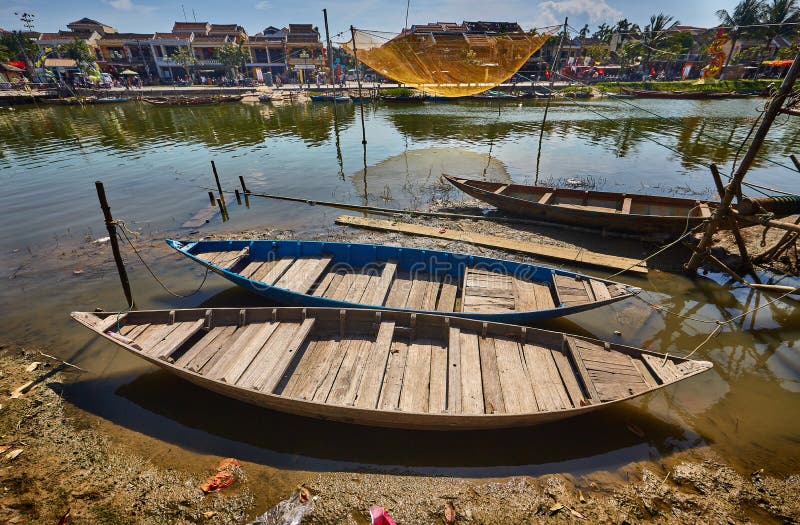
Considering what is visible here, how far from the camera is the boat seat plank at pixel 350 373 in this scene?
6.64 m

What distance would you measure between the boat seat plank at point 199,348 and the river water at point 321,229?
1.24 metres

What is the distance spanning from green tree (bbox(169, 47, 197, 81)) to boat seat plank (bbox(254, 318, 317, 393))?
95.0 meters

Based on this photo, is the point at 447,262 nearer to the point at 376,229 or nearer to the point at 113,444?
the point at 376,229

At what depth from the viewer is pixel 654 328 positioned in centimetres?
1008

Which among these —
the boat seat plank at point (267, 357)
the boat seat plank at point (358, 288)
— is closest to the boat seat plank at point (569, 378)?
the boat seat plank at point (358, 288)

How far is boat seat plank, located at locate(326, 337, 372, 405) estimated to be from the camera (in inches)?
261

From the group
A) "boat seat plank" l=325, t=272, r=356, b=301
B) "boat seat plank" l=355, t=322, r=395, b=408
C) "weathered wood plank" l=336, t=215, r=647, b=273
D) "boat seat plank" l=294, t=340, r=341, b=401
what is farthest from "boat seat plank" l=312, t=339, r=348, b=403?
"weathered wood plank" l=336, t=215, r=647, b=273

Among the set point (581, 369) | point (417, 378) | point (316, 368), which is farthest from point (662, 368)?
point (316, 368)

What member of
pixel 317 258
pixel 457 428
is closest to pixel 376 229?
pixel 317 258

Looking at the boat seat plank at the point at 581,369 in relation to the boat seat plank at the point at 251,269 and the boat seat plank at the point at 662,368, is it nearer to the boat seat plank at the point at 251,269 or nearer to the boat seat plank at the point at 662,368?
the boat seat plank at the point at 662,368

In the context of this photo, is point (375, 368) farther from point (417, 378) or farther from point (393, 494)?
point (393, 494)

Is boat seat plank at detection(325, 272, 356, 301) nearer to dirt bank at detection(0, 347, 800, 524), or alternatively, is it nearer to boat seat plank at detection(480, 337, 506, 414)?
boat seat plank at detection(480, 337, 506, 414)

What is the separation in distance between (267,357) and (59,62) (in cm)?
10302

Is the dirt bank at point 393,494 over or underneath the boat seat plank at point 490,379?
underneath
